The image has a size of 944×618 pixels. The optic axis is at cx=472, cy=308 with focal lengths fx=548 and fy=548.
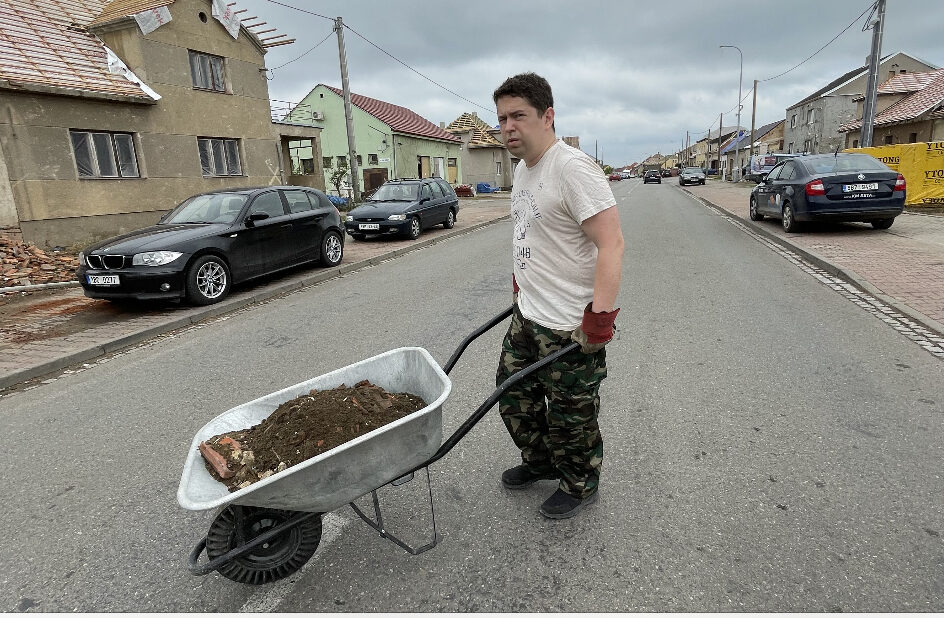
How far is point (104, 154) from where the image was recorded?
1317 centimetres

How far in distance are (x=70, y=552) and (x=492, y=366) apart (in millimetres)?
2993

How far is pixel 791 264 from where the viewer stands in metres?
8.97

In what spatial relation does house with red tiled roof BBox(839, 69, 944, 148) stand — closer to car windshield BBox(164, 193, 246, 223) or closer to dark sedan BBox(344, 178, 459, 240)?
dark sedan BBox(344, 178, 459, 240)

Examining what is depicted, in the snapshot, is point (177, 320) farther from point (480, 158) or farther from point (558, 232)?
point (480, 158)

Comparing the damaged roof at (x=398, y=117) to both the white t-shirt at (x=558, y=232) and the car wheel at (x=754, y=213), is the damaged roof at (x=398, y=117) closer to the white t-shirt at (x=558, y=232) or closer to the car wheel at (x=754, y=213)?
the car wheel at (x=754, y=213)

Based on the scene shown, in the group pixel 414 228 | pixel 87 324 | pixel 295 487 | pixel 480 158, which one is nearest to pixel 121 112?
pixel 414 228

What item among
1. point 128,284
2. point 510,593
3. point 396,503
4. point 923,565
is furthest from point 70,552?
point 128,284

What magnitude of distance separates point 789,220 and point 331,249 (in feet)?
31.7

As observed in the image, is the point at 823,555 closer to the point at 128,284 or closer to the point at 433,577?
the point at 433,577

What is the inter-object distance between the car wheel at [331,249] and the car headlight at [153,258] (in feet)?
10.6

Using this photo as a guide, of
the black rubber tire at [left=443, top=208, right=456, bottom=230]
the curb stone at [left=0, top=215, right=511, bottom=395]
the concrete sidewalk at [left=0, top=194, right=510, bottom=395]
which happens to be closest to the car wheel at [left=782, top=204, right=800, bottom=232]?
the curb stone at [left=0, top=215, right=511, bottom=395]

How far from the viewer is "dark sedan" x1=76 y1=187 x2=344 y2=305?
22.1ft

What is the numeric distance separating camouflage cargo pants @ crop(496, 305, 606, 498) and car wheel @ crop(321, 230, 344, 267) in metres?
7.84

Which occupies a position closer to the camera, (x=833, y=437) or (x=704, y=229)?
A: (x=833, y=437)
